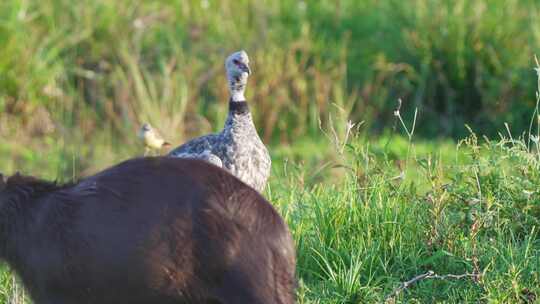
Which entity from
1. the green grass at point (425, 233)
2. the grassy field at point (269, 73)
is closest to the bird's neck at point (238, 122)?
the green grass at point (425, 233)

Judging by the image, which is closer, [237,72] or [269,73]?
[237,72]

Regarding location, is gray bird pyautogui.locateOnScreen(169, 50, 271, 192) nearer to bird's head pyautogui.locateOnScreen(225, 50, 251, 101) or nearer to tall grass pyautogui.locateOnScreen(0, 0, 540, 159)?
bird's head pyautogui.locateOnScreen(225, 50, 251, 101)

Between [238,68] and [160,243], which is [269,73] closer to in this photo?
[238,68]

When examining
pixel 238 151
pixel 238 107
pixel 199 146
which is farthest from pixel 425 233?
pixel 238 107

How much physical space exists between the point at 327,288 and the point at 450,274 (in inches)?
19.6

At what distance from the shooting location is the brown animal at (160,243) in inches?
129

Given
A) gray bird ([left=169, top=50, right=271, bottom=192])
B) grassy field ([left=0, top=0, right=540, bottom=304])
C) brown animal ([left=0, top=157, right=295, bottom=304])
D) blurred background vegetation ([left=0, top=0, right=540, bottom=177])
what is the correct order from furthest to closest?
blurred background vegetation ([left=0, top=0, right=540, bottom=177]) → grassy field ([left=0, top=0, right=540, bottom=304]) → gray bird ([left=169, top=50, right=271, bottom=192]) → brown animal ([left=0, top=157, right=295, bottom=304])

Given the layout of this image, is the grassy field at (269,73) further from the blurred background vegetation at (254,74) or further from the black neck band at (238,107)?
the black neck band at (238,107)

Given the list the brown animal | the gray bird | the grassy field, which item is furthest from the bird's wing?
the grassy field

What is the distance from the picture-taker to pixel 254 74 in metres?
10.2

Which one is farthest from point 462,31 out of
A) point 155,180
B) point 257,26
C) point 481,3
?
point 155,180

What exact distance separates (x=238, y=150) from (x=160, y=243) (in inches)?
104

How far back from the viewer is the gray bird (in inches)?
227

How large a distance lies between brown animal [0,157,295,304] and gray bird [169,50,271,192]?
213cm
